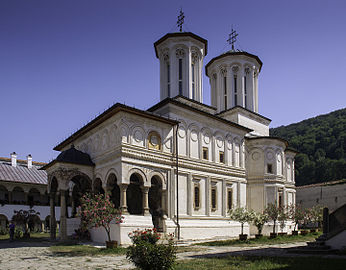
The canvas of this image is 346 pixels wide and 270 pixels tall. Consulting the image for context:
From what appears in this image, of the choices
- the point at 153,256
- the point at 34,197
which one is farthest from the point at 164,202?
the point at 34,197

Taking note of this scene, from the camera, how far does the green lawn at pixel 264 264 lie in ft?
31.9

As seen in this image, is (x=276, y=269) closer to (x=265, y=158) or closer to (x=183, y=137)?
(x=183, y=137)

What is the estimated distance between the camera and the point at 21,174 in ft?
123

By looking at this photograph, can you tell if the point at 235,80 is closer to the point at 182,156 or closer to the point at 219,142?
the point at 219,142

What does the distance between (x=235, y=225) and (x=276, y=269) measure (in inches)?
595

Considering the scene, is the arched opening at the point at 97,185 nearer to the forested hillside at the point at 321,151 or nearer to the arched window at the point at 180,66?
the arched window at the point at 180,66

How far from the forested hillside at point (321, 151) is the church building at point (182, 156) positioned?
29.4 metres

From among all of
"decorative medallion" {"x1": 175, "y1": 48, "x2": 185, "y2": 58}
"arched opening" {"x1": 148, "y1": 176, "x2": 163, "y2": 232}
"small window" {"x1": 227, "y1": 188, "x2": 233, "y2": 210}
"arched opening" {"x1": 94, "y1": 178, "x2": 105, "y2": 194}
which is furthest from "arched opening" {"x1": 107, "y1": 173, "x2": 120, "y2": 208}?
"decorative medallion" {"x1": 175, "y1": 48, "x2": 185, "y2": 58}

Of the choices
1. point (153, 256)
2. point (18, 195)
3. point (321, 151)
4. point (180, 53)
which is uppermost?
point (180, 53)

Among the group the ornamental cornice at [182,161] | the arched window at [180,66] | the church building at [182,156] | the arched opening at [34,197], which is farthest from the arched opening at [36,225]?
the arched window at [180,66]

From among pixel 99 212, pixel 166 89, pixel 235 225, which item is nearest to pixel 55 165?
pixel 99 212

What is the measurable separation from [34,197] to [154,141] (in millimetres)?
23963

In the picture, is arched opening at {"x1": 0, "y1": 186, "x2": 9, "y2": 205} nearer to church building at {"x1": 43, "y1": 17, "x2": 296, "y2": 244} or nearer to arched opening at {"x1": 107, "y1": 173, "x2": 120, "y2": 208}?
church building at {"x1": 43, "y1": 17, "x2": 296, "y2": 244}

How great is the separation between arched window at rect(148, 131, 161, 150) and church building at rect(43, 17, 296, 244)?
0.19 ft
